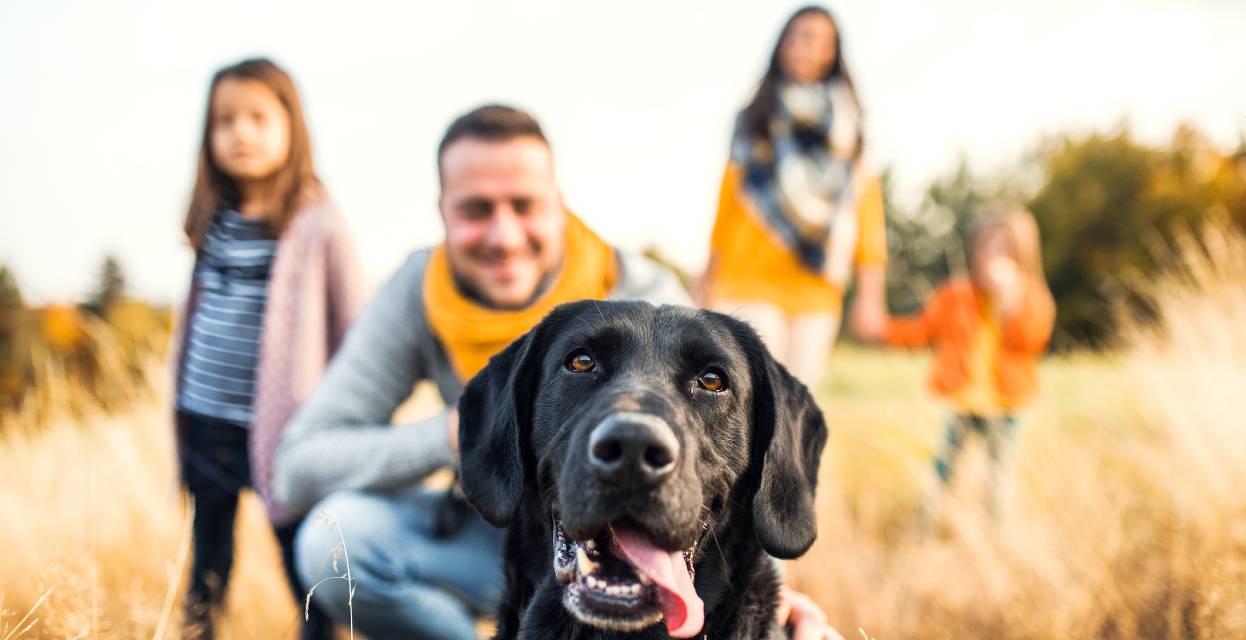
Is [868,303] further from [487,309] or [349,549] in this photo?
[349,549]

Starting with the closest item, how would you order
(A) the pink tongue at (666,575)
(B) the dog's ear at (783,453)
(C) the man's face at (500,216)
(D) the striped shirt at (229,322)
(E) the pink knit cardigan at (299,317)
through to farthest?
(A) the pink tongue at (666,575) < (B) the dog's ear at (783,453) < (C) the man's face at (500,216) < (E) the pink knit cardigan at (299,317) < (D) the striped shirt at (229,322)

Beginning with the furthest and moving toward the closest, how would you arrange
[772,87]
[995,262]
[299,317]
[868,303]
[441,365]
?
[995,262], [868,303], [772,87], [299,317], [441,365]

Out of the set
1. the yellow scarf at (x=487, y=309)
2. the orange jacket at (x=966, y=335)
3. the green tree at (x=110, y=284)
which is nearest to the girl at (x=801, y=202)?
the orange jacket at (x=966, y=335)

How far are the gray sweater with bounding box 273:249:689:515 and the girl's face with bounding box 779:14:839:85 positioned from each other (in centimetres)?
180

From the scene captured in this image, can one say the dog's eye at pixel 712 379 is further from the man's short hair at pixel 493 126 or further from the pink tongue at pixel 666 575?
the man's short hair at pixel 493 126

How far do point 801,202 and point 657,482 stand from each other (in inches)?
103

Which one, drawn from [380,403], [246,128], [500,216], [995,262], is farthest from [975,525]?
[246,128]

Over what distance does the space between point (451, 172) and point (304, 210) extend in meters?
0.98

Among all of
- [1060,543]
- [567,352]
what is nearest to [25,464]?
[567,352]

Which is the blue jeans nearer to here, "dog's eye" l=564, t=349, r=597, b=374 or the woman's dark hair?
"dog's eye" l=564, t=349, r=597, b=374

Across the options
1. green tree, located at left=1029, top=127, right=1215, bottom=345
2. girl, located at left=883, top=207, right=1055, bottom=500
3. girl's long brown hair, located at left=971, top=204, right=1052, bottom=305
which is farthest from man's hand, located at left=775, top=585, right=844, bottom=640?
green tree, located at left=1029, top=127, right=1215, bottom=345

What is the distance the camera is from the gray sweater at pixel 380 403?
2366 mm

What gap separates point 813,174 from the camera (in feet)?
12.9

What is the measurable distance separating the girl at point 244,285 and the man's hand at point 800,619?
6.59ft
